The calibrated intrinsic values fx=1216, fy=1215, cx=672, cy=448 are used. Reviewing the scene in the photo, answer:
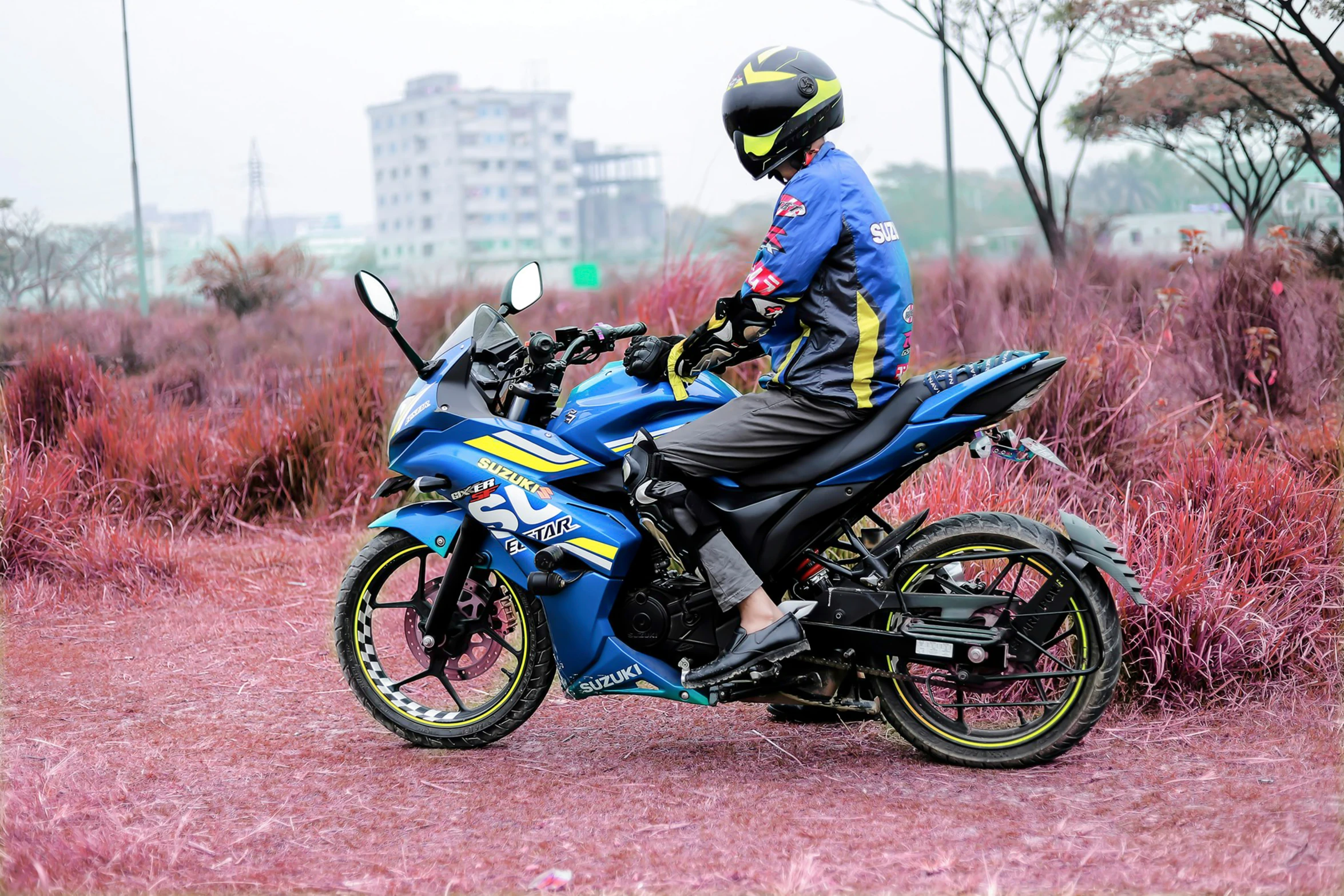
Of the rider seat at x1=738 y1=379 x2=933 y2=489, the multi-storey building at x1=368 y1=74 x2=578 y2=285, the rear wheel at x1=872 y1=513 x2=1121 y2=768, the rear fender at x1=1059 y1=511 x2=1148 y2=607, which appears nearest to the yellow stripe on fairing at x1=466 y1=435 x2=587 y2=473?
the rider seat at x1=738 y1=379 x2=933 y2=489

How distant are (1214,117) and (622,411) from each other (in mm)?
15387

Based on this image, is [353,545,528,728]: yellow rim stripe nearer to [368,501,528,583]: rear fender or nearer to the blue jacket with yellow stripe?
[368,501,528,583]: rear fender

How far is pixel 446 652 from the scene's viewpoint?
13.3 feet

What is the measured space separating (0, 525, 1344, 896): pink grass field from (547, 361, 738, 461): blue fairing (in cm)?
104

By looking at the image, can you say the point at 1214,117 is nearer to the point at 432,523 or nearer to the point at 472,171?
the point at 432,523

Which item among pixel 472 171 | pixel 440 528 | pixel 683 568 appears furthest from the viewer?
pixel 472 171

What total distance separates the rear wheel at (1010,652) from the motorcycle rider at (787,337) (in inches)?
16.8

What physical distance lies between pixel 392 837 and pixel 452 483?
1.13 m

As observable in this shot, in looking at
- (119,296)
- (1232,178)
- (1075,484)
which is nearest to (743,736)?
(1075,484)

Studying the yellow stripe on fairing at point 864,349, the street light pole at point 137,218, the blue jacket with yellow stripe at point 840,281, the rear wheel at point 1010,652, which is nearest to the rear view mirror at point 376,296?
the blue jacket with yellow stripe at point 840,281

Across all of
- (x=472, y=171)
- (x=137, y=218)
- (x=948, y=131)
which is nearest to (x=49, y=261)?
(x=137, y=218)

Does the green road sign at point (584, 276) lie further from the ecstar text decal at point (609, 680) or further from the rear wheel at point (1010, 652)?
the rear wheel at point (1010, 652)

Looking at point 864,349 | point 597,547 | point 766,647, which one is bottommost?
point 766,647

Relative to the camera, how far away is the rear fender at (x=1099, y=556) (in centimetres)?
354
